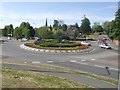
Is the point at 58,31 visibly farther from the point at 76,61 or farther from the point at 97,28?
the point at 97,28

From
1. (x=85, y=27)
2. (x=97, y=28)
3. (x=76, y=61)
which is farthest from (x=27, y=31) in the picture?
(x=97, y=28)

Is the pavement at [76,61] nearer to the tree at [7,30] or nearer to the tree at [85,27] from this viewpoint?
the tree at [7,30]

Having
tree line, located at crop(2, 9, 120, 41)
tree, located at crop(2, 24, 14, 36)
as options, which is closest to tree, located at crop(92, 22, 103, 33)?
tree line, located at crop(2, 9, 120, 41)

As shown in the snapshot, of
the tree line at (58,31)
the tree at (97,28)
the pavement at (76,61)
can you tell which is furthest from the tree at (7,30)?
the pavement at (76,61)

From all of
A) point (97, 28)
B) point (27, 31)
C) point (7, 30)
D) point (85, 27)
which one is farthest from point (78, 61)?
point (97, 28)

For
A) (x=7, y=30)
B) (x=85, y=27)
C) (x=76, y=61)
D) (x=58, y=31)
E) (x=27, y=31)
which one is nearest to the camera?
(x=76, y=61)

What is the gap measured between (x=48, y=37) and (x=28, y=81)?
184 feet

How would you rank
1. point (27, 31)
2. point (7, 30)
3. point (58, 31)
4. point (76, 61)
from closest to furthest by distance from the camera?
point (76, 61)
point (58, 31)
point (27, 31)
point (7, 30)

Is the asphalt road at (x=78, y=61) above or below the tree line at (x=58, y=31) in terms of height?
below

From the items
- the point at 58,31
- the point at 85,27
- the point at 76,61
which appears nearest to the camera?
the point at 76,61

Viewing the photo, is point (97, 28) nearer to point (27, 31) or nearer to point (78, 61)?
point (27, 31)

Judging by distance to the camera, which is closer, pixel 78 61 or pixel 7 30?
pixel 78 61

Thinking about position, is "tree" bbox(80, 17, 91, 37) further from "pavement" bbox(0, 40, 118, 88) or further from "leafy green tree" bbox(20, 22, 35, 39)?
"pavement" bbox(0, 40, 118, 88)

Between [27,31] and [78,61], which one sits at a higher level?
[27,31]
